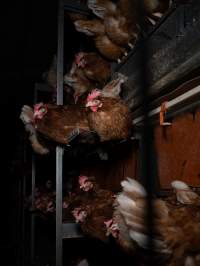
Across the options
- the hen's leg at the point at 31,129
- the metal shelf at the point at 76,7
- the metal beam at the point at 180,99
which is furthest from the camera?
the hen's leg at the point at 31,129

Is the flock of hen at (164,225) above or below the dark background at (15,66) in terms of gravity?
below

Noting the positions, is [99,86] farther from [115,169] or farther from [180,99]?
[180,99]

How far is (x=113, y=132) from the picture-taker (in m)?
1.68

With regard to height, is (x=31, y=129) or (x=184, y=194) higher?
(x=31, y=129)

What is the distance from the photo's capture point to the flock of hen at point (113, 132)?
3.47 ft

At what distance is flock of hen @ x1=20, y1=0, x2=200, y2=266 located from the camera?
3.47 feet

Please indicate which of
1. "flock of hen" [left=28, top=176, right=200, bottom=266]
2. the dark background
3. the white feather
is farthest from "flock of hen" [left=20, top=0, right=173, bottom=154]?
the dark background

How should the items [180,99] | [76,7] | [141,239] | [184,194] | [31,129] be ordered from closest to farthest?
[141,239] < [184,194] < [180,99] < [76,7] < [31,129]

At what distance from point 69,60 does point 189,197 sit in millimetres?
2484

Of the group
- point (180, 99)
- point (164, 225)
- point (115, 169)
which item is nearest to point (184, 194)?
point (164, 225)

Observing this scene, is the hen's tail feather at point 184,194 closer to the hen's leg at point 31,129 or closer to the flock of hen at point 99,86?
the flock of hen at point 99,86

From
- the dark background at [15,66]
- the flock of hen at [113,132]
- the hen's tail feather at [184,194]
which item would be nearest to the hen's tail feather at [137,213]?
the flock of hen at [113,132]

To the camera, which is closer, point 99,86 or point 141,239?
point 141,239

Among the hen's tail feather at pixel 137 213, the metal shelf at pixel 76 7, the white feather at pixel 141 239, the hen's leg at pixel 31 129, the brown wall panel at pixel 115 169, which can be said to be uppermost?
the metal shelf at pixel 76 7
